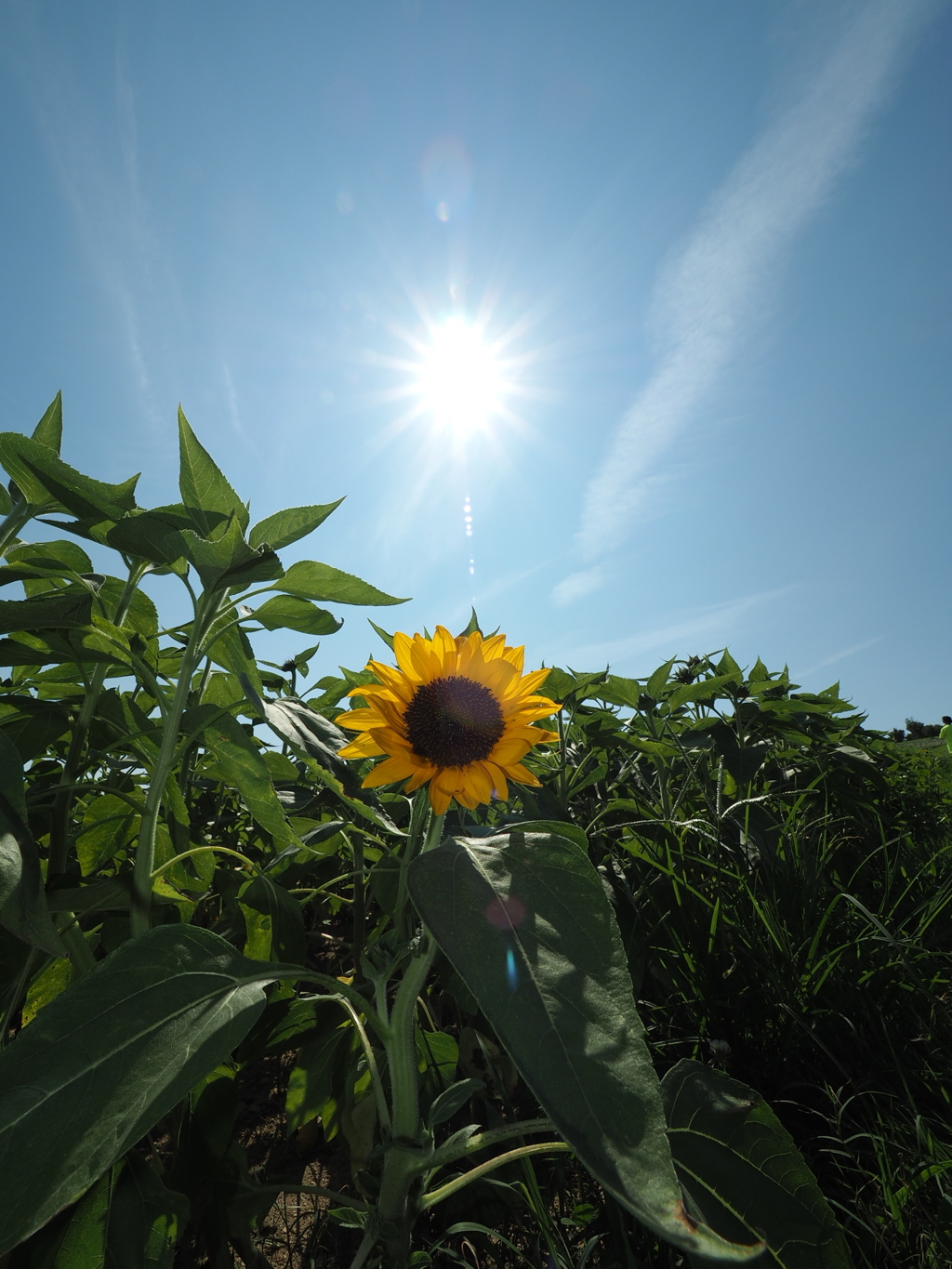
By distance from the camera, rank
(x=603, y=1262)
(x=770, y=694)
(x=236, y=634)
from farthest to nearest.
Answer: (x=770, y=694)
(x=236, y=634)
(x=603, y=1262)

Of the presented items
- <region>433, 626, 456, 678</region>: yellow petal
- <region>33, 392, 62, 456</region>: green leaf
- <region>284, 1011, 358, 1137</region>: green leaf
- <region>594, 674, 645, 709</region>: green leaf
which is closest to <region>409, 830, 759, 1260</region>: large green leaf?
<region>433, 626, 456, 678</region>: yellow petal

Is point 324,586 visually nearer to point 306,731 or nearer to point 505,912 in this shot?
point 306,731

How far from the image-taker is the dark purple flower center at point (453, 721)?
1.08 m

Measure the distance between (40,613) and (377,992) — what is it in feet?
2.44

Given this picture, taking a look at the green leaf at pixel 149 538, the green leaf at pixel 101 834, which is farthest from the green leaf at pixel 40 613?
the green leaf at pixel 101 834

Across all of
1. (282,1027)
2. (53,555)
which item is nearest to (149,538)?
(53,555)

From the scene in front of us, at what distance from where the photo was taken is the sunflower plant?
25.4 inches

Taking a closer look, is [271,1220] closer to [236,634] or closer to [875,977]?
[236,634]

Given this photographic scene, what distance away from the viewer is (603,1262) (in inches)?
42.0

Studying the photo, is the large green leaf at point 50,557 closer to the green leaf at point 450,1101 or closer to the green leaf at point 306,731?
the green leaf at point 306,731

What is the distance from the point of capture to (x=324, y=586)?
113 cm

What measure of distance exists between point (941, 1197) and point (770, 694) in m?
2.45

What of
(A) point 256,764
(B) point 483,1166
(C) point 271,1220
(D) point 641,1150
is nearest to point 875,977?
(B) point 483,1166

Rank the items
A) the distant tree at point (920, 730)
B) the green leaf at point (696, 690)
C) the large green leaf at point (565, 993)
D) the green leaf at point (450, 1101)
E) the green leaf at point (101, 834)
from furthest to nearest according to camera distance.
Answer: the distant tree at point (920, 730), the green leaf at point (696, 690), the green leaf at point (101, 834), the green leaf at point (450, 1101), the large green leaf at point (565, 993)
